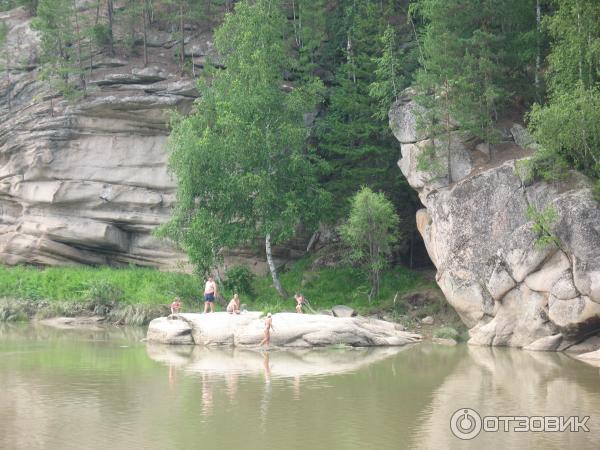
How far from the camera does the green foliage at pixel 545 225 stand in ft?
86.5

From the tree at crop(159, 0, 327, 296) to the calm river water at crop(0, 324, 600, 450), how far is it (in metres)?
10.1

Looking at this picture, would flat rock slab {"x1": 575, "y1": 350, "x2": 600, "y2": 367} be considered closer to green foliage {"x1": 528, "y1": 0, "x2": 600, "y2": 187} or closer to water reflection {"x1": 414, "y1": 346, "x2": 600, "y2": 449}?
water reflection {"x1": 414, "y1": 346, "x2": 600, "y2": 449}

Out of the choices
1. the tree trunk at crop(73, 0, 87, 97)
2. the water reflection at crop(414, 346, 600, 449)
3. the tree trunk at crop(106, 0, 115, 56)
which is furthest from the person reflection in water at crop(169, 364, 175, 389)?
the tree trunk at crop(106, 0, 115, 56)

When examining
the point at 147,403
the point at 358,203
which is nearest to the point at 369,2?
the point at 358,203

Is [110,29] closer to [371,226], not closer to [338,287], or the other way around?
[338,287]

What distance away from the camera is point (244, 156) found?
36.2 meters

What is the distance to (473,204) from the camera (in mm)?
30438

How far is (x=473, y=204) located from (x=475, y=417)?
15.9 meters

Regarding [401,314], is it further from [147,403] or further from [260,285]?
[147,403]

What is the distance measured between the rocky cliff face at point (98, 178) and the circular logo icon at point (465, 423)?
26.3 metres

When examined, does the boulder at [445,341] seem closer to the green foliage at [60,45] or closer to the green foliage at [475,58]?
the green foliage at [475,58]

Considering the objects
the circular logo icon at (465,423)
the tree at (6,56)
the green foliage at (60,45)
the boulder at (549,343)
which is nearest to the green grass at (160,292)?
the boulder at (549,343)

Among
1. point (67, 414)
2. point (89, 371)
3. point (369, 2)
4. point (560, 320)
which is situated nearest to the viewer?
point (67, 414)

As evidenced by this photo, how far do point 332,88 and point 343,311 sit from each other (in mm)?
15366
